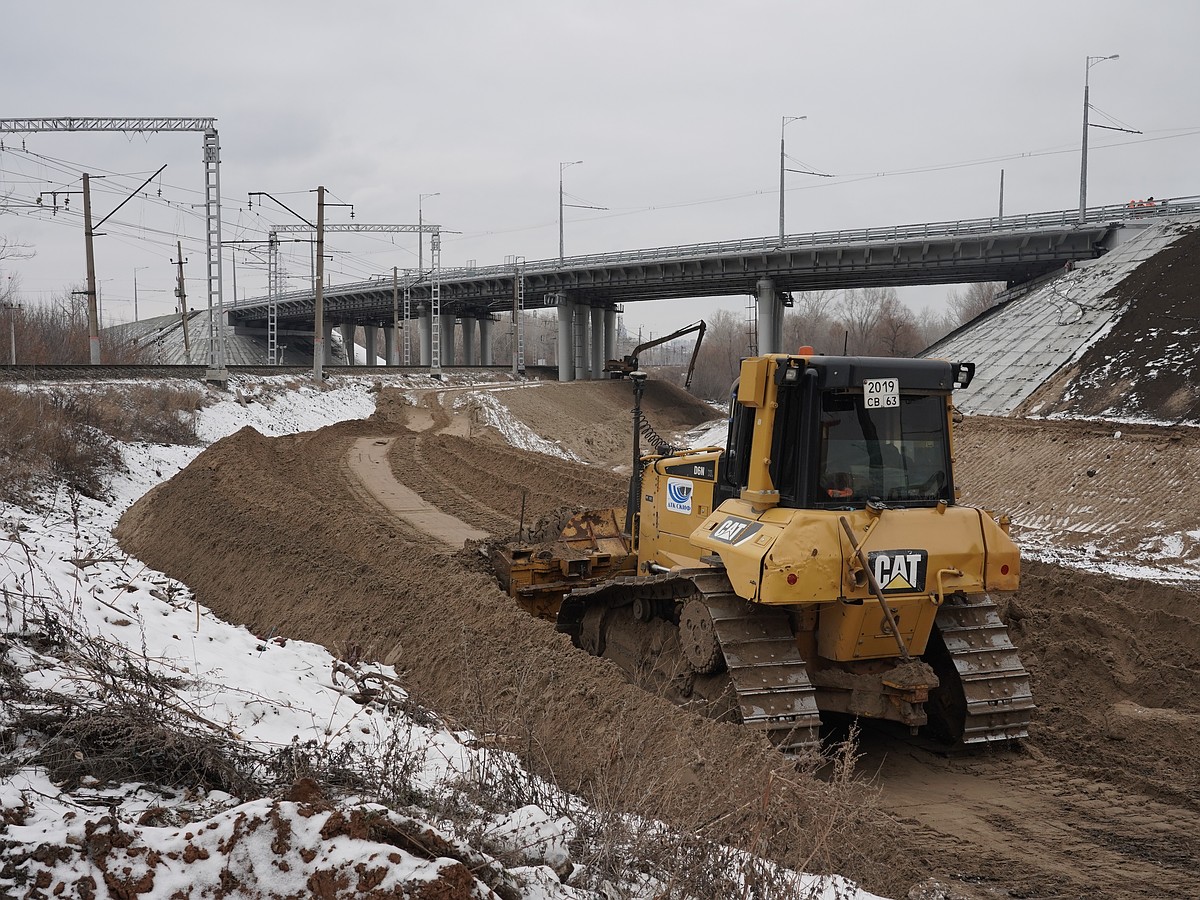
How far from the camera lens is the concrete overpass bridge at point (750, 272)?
1484 inches

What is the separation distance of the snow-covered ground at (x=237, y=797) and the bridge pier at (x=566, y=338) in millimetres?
54534

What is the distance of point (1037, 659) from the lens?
27.8 feet

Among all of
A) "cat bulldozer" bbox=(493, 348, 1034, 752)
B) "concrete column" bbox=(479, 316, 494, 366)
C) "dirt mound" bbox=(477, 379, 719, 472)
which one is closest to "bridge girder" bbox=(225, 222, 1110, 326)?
"dirt mound" bbox=(477, 379, 719, 472)

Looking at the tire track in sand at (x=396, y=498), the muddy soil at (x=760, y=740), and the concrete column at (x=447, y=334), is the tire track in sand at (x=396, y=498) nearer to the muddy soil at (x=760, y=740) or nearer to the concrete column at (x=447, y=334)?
the muddy soil at (x=760, y=740)

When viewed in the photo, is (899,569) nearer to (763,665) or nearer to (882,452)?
(882,452)

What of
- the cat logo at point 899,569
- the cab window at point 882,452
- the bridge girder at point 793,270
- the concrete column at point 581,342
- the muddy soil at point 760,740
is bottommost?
the muddy soil at point 760,740

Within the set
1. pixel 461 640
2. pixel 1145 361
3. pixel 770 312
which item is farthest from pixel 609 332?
pixel 461 640

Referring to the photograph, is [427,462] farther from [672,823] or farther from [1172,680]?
[672,823]

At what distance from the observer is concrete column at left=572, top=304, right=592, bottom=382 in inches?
2492

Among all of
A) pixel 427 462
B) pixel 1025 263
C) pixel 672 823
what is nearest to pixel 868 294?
pixel 1025 263

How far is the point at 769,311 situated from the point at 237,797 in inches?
1885

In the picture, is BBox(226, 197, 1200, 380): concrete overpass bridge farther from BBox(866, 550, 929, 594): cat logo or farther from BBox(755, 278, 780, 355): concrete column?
BBox(866, 550, 929, 594): cat logo

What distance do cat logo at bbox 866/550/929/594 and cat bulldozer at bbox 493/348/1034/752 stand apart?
1cm

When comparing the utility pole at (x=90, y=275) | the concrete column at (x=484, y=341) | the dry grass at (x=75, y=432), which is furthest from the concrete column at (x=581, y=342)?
the dry grass at (x=75, y=432)
